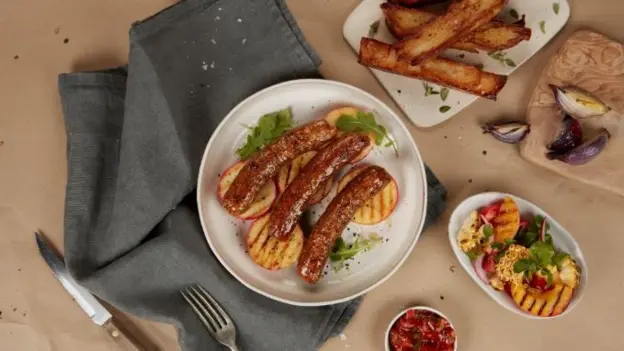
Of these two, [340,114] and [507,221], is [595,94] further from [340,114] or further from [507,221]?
[340,114]

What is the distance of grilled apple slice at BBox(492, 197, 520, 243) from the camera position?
7.65ft

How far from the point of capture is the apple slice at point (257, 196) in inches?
93.6

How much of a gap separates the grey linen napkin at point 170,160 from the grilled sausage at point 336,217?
0.83 feet

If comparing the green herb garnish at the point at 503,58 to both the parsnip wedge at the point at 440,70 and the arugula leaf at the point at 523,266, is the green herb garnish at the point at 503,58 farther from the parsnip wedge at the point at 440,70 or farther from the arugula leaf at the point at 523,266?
the arugula leaf at the point at 523,266

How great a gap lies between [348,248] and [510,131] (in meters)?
0.71

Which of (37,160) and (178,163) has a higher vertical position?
(37,160)

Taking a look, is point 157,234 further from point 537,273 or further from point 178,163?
Answer: point 537,273

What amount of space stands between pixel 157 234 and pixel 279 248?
450mm

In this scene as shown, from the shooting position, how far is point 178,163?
2361mm

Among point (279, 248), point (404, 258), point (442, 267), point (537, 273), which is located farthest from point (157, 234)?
point (537, 273)

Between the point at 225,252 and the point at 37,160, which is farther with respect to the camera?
the point at 37,160

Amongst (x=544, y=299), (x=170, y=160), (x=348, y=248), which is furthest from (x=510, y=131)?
(x=170, y=160)

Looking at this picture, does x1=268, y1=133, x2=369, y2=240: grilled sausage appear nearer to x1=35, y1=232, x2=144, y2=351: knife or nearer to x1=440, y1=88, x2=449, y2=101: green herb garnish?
x1=440, y1=88, x2=449, y2=101: green herb garnish

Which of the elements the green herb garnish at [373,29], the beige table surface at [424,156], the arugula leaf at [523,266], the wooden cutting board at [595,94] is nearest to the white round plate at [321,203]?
the beige table surface at [424,156]
